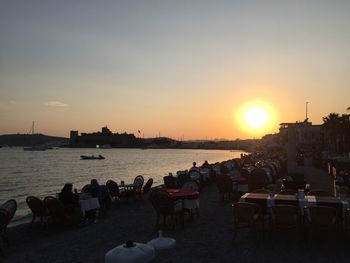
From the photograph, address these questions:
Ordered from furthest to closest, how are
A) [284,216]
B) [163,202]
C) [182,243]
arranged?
[163,202], [182,243], [284,216]

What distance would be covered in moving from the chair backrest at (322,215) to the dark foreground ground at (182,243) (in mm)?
517

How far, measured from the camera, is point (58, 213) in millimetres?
10539

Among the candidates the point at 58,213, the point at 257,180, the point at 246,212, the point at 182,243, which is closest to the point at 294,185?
the point at 257,180

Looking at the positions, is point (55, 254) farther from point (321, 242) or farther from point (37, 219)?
point (321, 242)

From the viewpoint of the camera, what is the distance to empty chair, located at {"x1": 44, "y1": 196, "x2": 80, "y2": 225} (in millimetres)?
10414

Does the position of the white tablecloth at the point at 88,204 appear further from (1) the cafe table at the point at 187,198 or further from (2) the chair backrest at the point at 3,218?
(2) the chair backrest at the point at 3,218

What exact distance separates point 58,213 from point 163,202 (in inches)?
120

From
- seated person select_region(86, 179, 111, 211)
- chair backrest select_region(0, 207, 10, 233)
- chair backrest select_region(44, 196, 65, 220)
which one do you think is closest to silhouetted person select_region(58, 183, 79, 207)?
chair backrest select_region(44, 196, 65, 220)

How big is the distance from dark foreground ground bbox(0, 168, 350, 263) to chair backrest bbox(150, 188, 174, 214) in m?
0.53

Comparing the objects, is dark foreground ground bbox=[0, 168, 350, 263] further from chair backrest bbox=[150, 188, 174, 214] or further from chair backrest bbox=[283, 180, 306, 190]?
chair backrest bbox=[283, 180, 306, 190]

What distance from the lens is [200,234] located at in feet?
30.1

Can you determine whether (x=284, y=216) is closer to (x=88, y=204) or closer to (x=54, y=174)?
(x=88, y=204)

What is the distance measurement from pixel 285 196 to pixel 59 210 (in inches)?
233

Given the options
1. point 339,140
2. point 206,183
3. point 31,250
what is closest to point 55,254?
point 31,250
